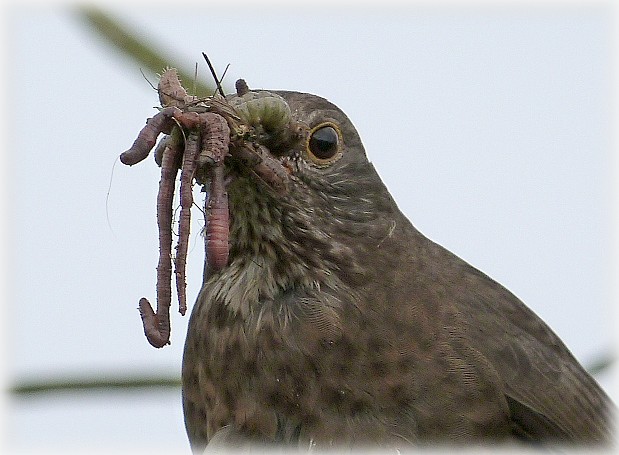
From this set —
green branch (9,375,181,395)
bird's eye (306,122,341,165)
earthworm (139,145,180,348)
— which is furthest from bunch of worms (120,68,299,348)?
green branch (9,375,181,395)

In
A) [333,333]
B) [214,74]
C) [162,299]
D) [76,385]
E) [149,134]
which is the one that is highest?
[214,74]

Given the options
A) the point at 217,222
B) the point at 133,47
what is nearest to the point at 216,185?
the point at 217,222

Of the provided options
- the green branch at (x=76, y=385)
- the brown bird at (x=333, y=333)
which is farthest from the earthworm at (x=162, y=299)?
the green branch at (x=76, y=385)

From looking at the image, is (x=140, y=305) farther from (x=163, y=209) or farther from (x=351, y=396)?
(x=351, y=396)

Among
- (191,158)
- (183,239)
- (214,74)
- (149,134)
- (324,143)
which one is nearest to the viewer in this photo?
(183,239)

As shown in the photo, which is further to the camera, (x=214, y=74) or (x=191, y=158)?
(x=214, y=74)

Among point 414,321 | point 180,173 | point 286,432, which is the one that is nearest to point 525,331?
point 414,321

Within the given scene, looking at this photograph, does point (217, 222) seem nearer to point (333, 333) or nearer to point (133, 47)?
point (333, 333)

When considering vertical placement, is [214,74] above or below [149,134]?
above
